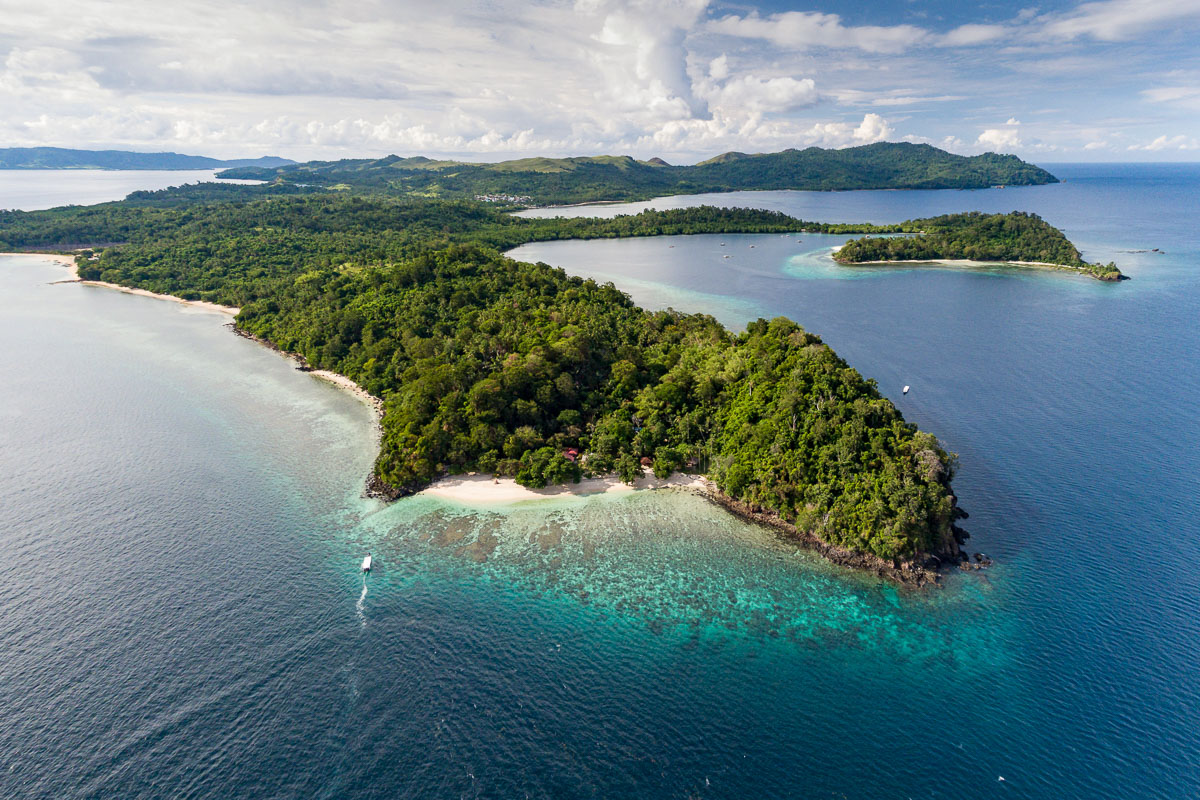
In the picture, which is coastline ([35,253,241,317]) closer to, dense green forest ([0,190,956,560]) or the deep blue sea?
dense green forest ([0,190,956,560])

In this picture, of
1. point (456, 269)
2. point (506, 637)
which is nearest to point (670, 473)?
point (506, 637)

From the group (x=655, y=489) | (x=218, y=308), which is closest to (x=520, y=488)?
(x=655, y=489)

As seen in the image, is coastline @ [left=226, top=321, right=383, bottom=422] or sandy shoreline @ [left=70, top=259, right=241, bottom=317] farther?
sandy shoreline @ [left=70, top=259, right=241, bottom=317]

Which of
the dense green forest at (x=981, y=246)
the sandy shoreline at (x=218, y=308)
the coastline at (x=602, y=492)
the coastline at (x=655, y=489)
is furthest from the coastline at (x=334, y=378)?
the dense green forest at (x=981, y=246)

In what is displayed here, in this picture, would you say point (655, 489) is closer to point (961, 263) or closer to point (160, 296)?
point (160, 296)

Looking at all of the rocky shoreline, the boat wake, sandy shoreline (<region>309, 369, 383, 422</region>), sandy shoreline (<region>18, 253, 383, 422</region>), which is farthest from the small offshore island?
the boat wake

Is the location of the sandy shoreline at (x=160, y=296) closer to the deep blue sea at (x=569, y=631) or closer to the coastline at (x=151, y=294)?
the coastline at (x=151, y=294)
